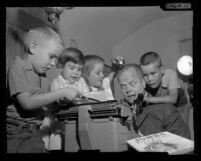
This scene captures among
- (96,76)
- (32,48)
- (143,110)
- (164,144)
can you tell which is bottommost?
(164,144)

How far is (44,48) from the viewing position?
1116 mm

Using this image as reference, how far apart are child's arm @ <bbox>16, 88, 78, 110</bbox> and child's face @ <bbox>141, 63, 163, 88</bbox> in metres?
0.27

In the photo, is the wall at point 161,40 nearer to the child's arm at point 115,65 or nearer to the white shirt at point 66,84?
the child's arm at point 115,65

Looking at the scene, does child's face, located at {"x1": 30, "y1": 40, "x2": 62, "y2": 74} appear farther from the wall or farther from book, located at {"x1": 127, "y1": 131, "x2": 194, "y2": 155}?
book, located at {"x1": 127, "y1": 131, "x2": 194, "y2": 155}

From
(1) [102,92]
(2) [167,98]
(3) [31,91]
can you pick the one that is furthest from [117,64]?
(3) [31,91]

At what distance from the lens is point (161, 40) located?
1.13 meters

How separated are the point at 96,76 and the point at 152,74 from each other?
21cm

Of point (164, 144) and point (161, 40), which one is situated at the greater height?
point (161, 40)

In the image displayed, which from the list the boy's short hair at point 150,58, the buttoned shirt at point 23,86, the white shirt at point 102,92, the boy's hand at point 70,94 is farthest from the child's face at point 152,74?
the buttoned shirt at point 23,86

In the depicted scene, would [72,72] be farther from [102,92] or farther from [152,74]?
[152,74]

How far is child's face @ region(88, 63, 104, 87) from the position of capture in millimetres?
1115

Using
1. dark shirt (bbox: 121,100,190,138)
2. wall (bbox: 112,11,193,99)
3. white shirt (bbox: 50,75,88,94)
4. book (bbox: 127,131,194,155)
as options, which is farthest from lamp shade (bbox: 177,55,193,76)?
white shirt (bbox: 50,75,88,94)

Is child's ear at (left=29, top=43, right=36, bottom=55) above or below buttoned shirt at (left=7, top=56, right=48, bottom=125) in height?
above

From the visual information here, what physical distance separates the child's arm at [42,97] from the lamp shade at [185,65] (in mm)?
394
